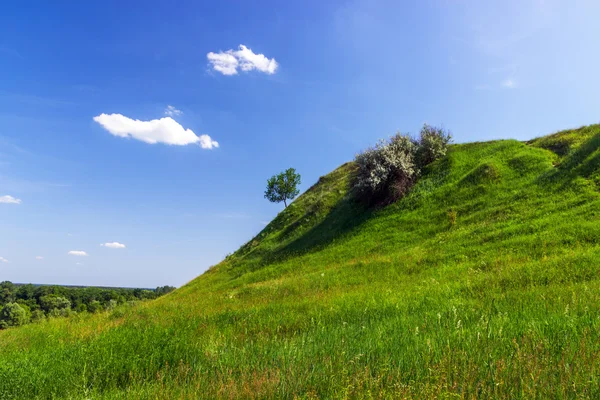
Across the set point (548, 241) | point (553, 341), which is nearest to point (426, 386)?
point (553, 341)

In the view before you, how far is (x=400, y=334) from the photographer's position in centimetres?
534

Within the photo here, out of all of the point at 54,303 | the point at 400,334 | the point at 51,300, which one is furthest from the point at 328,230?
the point at 51,300

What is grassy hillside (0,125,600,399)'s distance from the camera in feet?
12.2

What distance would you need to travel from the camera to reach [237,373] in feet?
14.8

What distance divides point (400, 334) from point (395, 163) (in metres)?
24.6

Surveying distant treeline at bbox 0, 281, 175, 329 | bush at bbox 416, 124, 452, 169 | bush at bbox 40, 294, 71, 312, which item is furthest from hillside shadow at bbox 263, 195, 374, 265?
bush at bbox 40, 294, 71, 312

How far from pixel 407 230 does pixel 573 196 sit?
897 cm

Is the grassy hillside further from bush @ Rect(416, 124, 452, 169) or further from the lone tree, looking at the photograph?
the lone tree

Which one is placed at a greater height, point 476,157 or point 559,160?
point 476,157

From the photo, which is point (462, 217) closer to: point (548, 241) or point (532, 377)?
point (548, 241)

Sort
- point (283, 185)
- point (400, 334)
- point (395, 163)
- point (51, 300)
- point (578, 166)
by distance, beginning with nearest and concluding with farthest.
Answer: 1. point (400, 334)
2. point (578, 166)
3. point (395, 163)
4. point (283, 185)
5. point (51, 300)

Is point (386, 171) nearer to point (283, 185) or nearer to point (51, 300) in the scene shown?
point (283, 185)

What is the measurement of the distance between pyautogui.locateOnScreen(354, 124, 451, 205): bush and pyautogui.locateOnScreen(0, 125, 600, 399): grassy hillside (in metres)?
9.73

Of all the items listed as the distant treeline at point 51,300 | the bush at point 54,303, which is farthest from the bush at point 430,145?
the bush at point 54,303
